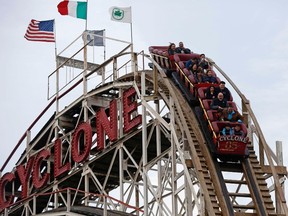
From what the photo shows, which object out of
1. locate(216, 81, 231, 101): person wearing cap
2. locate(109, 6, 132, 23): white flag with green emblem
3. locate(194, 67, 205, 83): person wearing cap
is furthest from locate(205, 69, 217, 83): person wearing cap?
locate(109, 6, 132, 23): white flag with green emblem

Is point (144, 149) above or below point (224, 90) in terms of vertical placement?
below

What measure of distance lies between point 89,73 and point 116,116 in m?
3.80

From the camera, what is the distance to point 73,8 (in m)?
41.0

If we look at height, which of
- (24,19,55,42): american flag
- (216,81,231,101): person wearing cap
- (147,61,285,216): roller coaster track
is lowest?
(147,61,285,216): roller coaster track

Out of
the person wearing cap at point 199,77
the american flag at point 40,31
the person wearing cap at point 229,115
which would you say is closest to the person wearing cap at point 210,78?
the person wearing cap at point 199,77

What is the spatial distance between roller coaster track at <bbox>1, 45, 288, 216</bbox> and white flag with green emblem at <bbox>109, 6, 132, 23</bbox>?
2235 mm

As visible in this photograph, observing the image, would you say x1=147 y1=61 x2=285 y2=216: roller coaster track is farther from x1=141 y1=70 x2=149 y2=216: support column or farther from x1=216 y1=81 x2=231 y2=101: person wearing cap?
x1=141 y1=70 x2=149 y2=216: support column

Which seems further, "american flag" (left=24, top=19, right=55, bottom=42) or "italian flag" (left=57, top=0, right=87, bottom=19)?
"american flag" (left=24, top=19, right=55, bottom=42)

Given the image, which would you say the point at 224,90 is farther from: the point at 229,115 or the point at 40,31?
the point at 40,31

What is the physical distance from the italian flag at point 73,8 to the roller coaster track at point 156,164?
3588mm

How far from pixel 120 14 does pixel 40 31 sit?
6.94 metres

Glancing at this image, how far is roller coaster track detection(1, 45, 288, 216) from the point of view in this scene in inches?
1029

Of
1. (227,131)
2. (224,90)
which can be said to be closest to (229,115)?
(227,131)

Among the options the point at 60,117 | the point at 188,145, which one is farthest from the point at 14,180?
the point at 188,145
